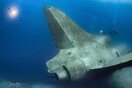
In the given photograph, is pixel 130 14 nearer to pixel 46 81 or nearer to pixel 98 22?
pixel 98 22

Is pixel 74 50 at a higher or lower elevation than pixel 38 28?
lower

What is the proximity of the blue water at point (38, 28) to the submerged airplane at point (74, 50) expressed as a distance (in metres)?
0.13

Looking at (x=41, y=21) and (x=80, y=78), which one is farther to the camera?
(x=41, y=21)

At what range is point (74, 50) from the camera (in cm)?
311

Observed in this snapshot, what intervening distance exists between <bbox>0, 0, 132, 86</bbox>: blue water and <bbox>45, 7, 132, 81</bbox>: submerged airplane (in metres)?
0.13

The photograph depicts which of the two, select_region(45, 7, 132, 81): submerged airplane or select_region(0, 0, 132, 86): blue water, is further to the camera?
select_region(0, 0, 132, 86): blue water

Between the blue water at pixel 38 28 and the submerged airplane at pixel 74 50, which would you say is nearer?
the submerged airplane at pixel 74 50

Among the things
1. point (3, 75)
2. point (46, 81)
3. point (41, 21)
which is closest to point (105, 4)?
point (41, 21)

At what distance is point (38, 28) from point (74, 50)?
72 cm

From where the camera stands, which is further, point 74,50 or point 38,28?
point 38,28

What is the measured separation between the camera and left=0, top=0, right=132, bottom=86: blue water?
334cm

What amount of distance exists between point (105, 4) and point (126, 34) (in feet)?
1.99

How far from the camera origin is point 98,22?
346cm

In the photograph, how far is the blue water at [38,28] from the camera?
11.0 feet
